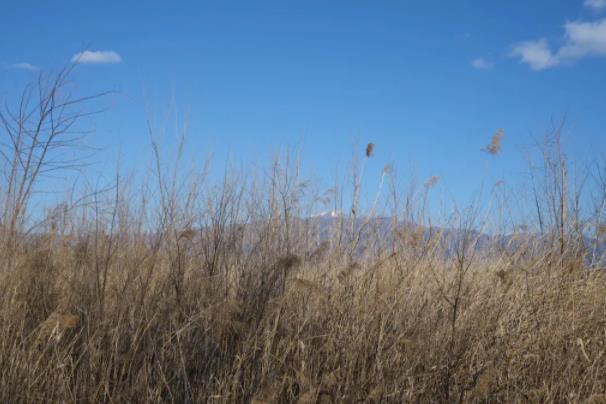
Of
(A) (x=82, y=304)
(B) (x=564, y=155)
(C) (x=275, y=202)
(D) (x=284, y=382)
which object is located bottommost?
(D) (x=284, y=382)

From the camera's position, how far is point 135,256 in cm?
356

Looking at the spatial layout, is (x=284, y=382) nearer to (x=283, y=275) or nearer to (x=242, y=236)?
(x=283, y=275)

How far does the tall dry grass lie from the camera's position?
98.0 inches

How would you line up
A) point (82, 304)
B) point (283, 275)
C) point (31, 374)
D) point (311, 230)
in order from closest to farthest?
point (31, 374) → point (82, 304) → point (283, 275) → point (311, 230)

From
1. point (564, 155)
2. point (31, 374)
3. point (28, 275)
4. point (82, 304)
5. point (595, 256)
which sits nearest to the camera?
point (31, 374)

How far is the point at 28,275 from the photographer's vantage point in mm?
3500

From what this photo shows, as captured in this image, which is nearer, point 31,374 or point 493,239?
point 31,374

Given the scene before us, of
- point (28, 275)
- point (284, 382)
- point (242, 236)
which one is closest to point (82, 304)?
point (28, 275)

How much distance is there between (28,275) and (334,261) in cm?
198

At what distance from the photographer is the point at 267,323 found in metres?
2.76

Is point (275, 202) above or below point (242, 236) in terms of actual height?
above

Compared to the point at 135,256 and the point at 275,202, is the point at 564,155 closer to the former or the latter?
the point at 275,202

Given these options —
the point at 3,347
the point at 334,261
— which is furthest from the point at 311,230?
the point at 3,347

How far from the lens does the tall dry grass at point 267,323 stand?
249 centimetres
